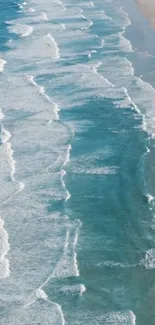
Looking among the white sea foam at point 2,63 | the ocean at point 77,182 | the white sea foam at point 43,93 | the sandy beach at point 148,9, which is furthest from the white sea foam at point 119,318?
the sandy beach at point 148,9

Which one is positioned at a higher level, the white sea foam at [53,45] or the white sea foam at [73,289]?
the white sea foam at [73,289]

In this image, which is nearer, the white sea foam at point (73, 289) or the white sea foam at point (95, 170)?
the white sea foam at point (73, 289)

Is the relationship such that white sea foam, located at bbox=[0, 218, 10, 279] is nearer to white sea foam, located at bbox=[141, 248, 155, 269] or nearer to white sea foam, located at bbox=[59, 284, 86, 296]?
white sea foam, located at bbox=[59, 284, 86, 296]

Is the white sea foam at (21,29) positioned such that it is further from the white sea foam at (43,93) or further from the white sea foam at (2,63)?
the white sea foam at (43,93)

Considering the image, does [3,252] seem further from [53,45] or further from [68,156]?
[53,45]

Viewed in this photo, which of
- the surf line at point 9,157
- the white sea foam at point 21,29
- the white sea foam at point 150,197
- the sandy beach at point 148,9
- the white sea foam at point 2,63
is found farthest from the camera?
the sandy beach at point 148,9

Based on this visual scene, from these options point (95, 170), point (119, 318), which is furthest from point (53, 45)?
point (119, 318)
